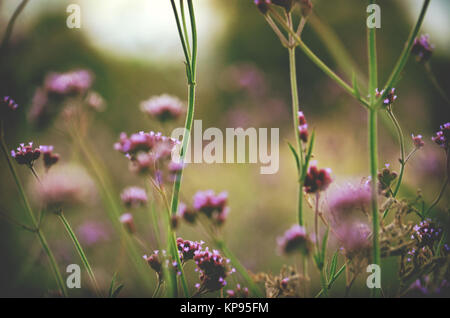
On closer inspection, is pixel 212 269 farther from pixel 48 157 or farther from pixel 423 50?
pixel 423 50

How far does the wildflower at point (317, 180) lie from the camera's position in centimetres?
76

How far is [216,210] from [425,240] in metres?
0.60

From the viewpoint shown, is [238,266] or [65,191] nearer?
[238,266]

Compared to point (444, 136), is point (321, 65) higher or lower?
higher

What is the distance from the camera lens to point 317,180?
30.0 inches

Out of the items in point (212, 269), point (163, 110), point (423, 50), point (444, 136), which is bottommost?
point (212, 269)

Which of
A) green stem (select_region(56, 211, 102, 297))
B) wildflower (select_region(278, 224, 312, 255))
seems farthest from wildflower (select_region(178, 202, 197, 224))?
green stem (select_region(56, 211, 102, 297))

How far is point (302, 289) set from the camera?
0.79m

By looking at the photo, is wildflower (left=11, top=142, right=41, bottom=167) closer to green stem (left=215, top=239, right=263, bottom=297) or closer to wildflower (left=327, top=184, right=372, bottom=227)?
green stem (left=215, top=239, right=263, bottom=297)

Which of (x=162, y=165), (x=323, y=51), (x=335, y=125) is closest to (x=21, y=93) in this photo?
(x=162, y=165)

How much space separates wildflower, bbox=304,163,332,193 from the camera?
759mm

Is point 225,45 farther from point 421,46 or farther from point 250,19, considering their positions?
point 421,46

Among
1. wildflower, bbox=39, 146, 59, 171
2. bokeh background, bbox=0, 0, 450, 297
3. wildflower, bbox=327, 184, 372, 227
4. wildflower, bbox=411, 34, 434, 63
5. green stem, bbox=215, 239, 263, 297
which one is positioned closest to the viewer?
green stem, bbox=215, 239, 263, 297

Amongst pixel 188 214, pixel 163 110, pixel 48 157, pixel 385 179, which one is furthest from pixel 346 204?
pixel 48 157
